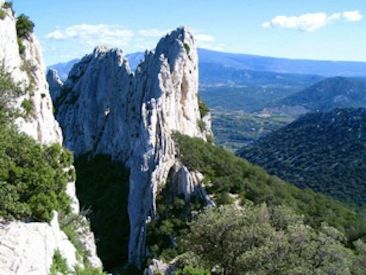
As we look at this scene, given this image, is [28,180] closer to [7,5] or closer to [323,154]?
[7,5]

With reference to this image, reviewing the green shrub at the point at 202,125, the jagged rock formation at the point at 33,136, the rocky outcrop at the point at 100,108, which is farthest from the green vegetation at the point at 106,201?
the jagged rock formation at the point at 33,136

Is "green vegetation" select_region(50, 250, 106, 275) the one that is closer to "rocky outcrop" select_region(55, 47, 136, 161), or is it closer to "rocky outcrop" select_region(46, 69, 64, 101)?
"rocky outcrop" select_region(55, 47, 136, 161)

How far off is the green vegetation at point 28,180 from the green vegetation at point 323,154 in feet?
274

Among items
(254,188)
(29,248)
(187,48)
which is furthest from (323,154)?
(29,248)

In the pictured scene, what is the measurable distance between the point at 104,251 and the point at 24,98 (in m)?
43.1

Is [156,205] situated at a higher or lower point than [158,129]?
lower

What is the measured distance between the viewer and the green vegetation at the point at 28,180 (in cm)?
2288

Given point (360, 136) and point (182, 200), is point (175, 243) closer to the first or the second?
point (182, 200)

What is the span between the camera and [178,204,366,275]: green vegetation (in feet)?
127

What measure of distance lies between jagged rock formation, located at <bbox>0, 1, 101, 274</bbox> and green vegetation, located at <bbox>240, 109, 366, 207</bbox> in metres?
73.6

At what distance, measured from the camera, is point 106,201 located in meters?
85.5

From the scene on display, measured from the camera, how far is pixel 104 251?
76250mm

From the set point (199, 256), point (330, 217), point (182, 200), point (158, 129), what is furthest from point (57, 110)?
point (199, 256)

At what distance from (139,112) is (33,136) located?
2066 inches
